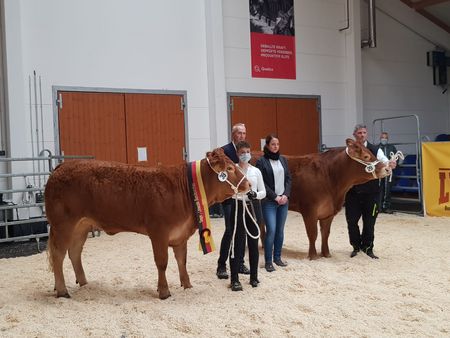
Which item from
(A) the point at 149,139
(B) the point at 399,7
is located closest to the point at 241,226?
(A) the point at 149,139

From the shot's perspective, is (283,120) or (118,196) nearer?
(118,196)

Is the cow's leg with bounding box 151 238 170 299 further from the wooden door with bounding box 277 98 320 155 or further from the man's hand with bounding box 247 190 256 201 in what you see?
the wooden door with bounding box 277 98 320 155

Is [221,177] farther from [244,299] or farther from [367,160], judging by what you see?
[367,160]

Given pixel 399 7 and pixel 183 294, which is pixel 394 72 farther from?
pixel 183 294

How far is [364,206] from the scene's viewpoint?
17.2 feet

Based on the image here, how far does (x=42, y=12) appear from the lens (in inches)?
296

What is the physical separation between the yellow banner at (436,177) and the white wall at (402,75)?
3.36 metres

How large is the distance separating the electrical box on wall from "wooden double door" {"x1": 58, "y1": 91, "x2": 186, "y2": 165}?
771 cm

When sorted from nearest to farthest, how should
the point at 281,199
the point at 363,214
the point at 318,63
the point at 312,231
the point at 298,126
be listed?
the point at 281,199 < the point at 312,231 < the point at 363,214 < the point at 298,126 < the point at 318,63

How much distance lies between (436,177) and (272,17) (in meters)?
4.55

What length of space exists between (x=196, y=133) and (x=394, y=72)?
6122mm

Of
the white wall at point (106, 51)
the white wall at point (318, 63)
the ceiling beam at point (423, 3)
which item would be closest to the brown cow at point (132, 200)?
the white wall at point (106, 51)

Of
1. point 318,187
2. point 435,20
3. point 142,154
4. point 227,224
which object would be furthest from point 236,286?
point 435,20

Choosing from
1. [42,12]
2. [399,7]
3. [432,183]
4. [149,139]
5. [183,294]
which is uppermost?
[399,7]
